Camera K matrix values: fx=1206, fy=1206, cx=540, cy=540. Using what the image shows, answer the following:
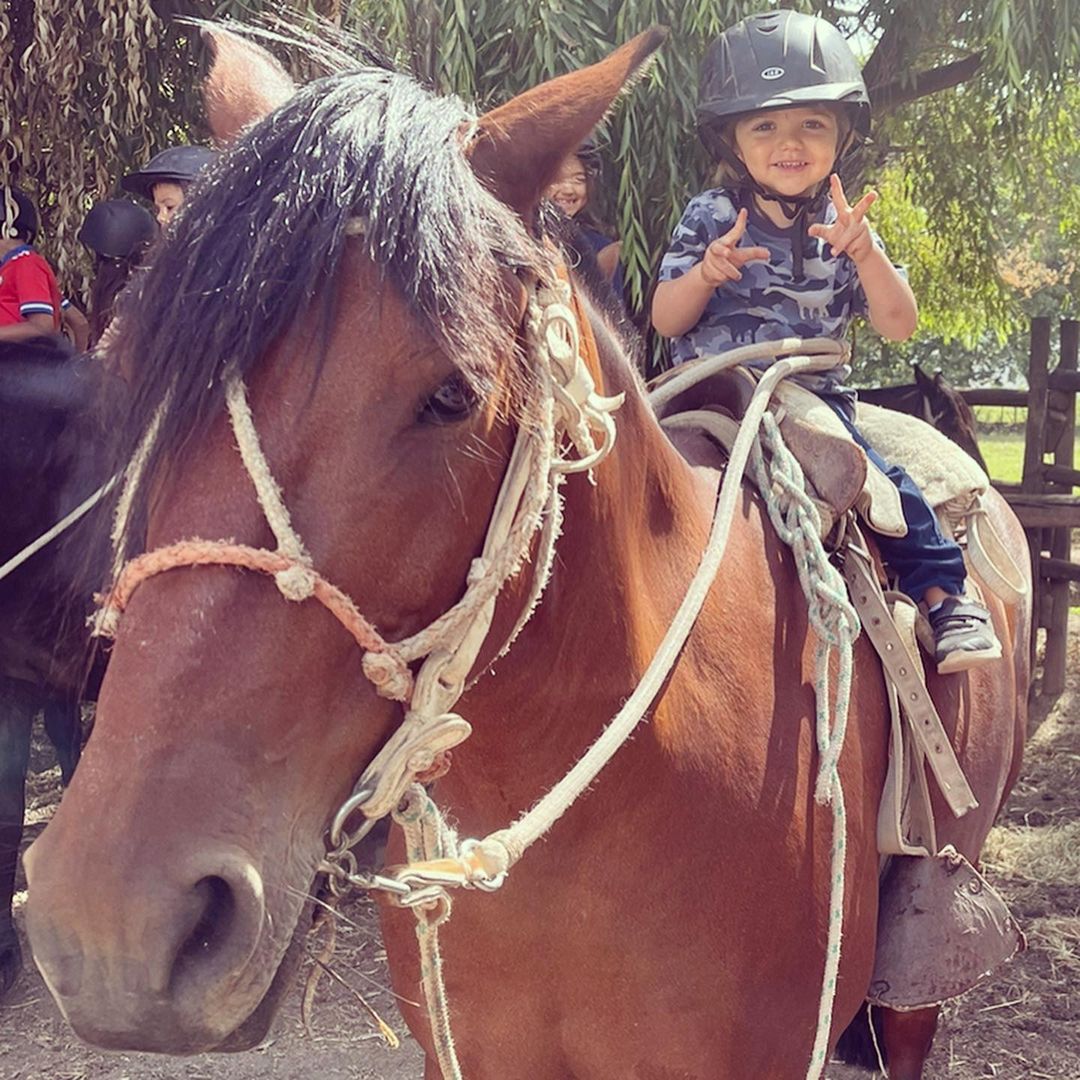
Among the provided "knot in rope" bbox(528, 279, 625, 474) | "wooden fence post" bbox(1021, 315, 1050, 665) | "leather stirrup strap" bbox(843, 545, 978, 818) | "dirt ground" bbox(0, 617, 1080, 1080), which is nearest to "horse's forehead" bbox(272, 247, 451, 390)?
"knot in rope" bbox(528, 279, 625, 474)

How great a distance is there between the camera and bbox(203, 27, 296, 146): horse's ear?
1599 mm

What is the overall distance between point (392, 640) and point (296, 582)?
135 millimetres

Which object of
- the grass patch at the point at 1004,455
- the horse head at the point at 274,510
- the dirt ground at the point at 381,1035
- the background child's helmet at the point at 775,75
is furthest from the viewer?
the grass patch at the point at 1004,455

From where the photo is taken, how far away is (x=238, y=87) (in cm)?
163

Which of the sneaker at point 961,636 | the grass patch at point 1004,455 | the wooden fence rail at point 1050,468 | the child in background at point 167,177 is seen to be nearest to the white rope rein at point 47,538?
the child in background at point 167,177

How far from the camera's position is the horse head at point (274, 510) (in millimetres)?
1082

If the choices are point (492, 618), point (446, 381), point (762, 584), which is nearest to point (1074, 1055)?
point (762, 584)

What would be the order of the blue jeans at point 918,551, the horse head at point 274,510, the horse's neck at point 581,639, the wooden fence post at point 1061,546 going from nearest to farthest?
the horse head at point 274,510 < the horse's neck at point 581,639 < the blue jeans at point 918,551 < the wooden fence post at point 1061,546

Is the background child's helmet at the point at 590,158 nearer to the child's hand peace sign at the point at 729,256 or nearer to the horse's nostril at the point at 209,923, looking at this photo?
the child's hand peace sign at the point at 729,256

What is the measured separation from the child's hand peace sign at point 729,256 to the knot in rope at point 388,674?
3.85 ft

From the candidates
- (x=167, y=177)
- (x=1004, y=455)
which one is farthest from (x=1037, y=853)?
(x=1004, y=455)

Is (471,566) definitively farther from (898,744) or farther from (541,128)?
(898,744)

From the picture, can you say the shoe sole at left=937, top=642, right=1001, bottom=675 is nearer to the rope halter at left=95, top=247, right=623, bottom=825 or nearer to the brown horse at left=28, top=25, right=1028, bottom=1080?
the brown horse at left=28, top=25, right=1028, bottom=1080

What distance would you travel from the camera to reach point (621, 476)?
5.33 feet
